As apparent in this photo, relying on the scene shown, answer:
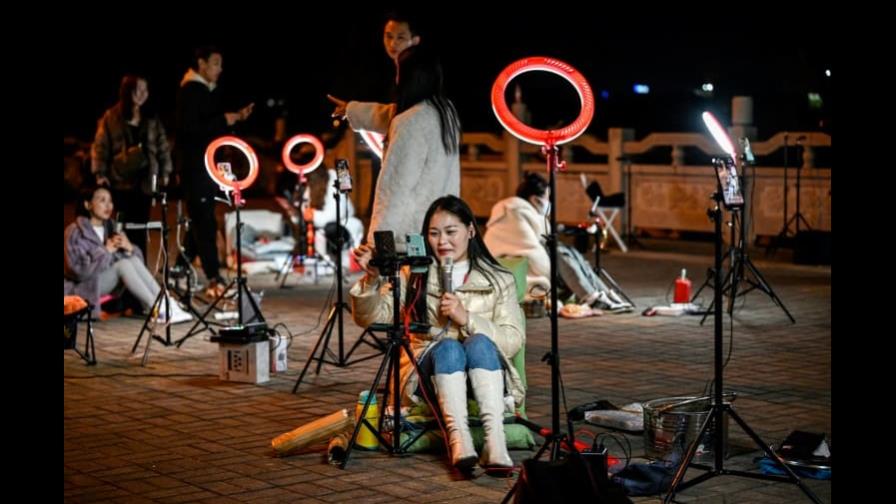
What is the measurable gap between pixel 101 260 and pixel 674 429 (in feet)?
21.1

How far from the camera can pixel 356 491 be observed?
7.02 m

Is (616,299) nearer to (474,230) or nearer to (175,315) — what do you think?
(175,315)

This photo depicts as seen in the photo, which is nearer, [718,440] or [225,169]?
[718,440]

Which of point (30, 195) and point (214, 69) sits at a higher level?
point (214, 69)

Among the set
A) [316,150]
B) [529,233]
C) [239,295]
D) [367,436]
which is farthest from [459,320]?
[316,150]

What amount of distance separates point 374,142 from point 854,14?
547 cm

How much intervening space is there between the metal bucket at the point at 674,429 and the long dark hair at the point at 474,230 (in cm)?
111

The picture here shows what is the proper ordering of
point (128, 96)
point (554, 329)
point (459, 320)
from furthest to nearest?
point (128, 96) → point (459, 320) → point (554, 329)

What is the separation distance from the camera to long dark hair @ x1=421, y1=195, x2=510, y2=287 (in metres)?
7.91

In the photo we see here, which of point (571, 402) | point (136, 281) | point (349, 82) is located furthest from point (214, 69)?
point (571, 402)

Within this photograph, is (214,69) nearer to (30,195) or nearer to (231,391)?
(231,391)

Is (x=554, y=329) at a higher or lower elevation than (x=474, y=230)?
lower

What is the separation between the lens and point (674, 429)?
7457mm

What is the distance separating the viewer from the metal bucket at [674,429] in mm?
7453
